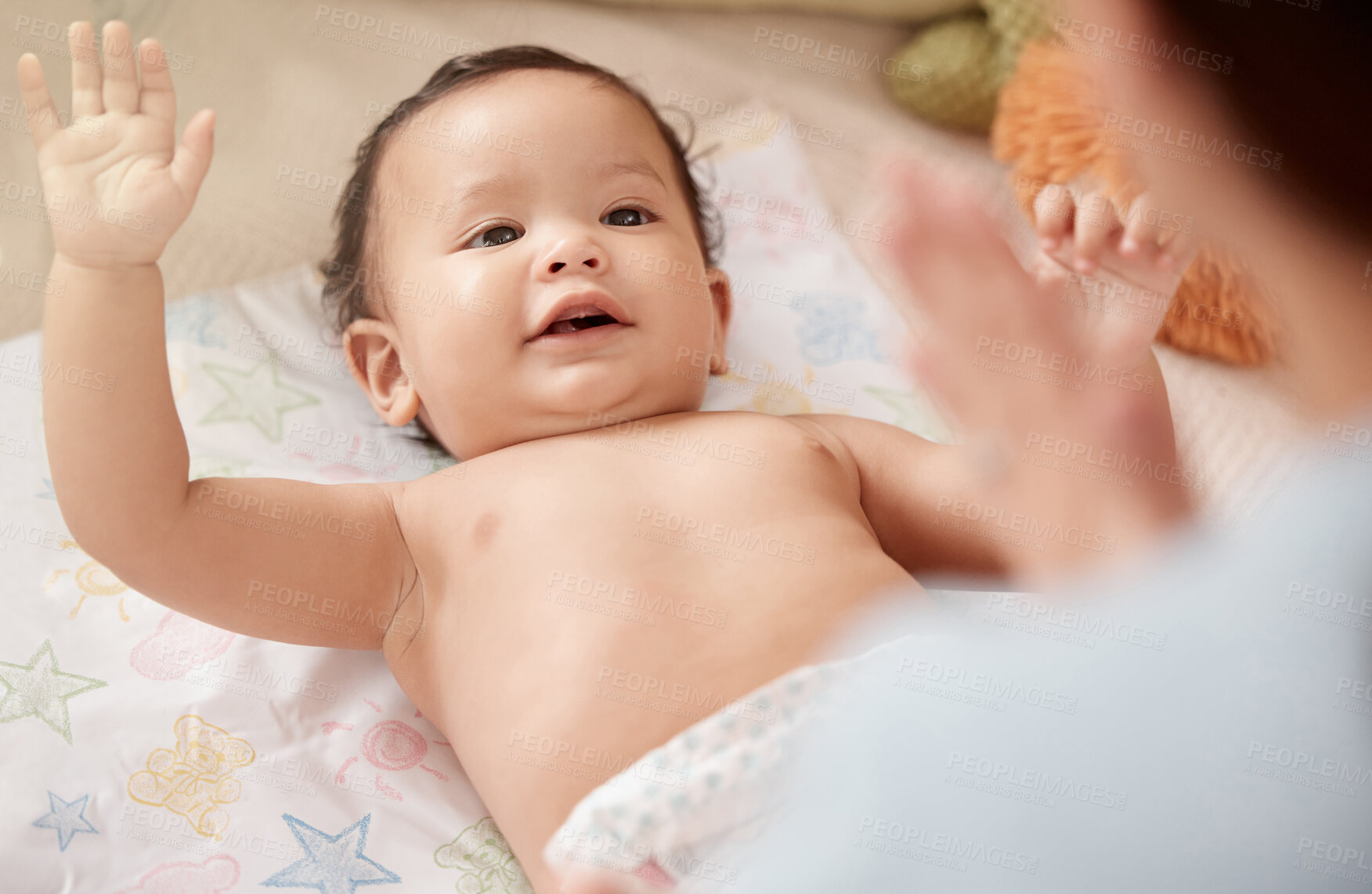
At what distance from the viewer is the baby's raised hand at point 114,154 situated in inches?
33.1

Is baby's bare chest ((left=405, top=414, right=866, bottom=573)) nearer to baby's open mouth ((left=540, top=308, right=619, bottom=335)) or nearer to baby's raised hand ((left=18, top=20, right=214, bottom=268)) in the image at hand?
baby's open mouth ((left=540, top=308, right=619, bottom=335))

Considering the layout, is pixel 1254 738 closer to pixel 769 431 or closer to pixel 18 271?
pixel 769 431

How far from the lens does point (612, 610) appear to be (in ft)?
3.06

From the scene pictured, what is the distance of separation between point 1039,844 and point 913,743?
9 centimetres

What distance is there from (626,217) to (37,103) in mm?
548

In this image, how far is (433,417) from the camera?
1161 millimetres

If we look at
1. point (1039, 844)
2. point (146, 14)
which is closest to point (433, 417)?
point (1039, 844)

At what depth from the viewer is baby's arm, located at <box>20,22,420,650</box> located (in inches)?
33.4

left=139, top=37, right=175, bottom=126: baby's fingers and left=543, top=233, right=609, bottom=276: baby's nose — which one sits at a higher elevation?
left=139, top=37, right=175, bottom=126: baby's fingers

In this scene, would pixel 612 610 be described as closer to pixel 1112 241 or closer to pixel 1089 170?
pixel 1112 241

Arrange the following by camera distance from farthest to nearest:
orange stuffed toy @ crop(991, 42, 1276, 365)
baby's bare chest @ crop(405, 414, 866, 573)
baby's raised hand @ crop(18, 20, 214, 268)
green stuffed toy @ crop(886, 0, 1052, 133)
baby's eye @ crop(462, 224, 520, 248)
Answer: green stuffed toy @ crop(886, 0, 1052, 133) < orange stuffed toy @ crop(991, 42, 1276, 365) < baby's eye @ crop(462, 224, 520, 248) < baby's bare chest @ crop(405, 414, 866, 573) < baby's raised hand @ crop(18, 20, 214, 268)

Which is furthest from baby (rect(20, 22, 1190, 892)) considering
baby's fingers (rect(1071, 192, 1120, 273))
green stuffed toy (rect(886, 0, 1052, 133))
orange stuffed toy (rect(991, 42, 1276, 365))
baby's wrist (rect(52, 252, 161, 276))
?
green stuffed toy (rect(886, 0, 1052, 133))

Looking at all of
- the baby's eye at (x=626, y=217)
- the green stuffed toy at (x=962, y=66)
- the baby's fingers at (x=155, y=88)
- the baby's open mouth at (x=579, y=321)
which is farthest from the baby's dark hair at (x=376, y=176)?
the green stuffed toy at (x=962, y=66)

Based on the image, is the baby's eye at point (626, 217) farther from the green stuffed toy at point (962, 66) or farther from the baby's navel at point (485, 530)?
the green stuffed toy at point (962, 66)
